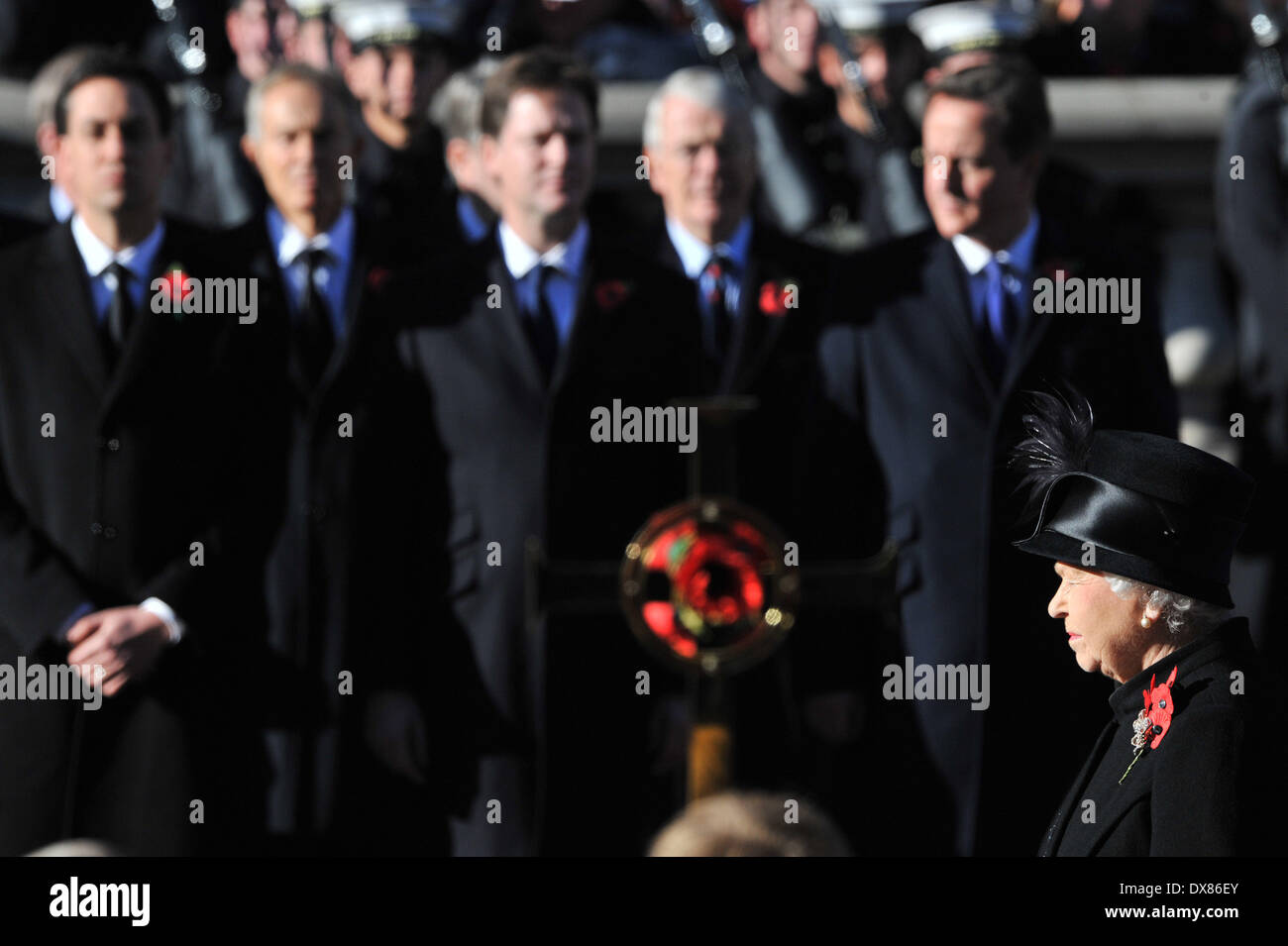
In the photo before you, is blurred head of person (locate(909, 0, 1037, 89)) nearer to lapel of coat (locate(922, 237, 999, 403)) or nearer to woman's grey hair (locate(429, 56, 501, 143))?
lapel of coat (locate(922, 237, 999, 403))

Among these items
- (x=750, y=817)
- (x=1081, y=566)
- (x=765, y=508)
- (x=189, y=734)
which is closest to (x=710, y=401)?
(x=765, y=508)

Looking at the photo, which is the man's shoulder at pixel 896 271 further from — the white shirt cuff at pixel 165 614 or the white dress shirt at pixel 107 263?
the white shirt cuff at pixel 165 614

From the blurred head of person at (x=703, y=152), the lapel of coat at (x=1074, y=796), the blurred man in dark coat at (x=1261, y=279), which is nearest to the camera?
the lapel of coat at (x=1074, y=796)

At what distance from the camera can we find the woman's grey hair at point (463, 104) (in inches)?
286

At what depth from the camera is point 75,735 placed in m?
6.52

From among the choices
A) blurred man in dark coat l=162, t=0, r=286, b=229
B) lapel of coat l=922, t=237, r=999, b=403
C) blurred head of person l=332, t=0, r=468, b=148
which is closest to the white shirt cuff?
blurred man in dark coat l=162, t=0, r=286, b=229

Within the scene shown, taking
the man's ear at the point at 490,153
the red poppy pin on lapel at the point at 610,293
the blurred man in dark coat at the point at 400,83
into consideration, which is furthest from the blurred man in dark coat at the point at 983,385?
the blurred man in dark coat at the point at 400,83

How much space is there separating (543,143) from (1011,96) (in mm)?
1191

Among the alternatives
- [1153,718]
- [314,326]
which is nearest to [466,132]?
[314,326]

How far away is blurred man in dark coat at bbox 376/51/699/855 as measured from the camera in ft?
21.7

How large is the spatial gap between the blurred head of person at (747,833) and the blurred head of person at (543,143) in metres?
3.21

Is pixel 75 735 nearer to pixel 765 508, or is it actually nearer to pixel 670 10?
pixel 765 508

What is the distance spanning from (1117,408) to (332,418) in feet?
6.41

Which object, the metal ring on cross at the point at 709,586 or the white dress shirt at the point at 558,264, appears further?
the white dress shirt at the point at 558,264
